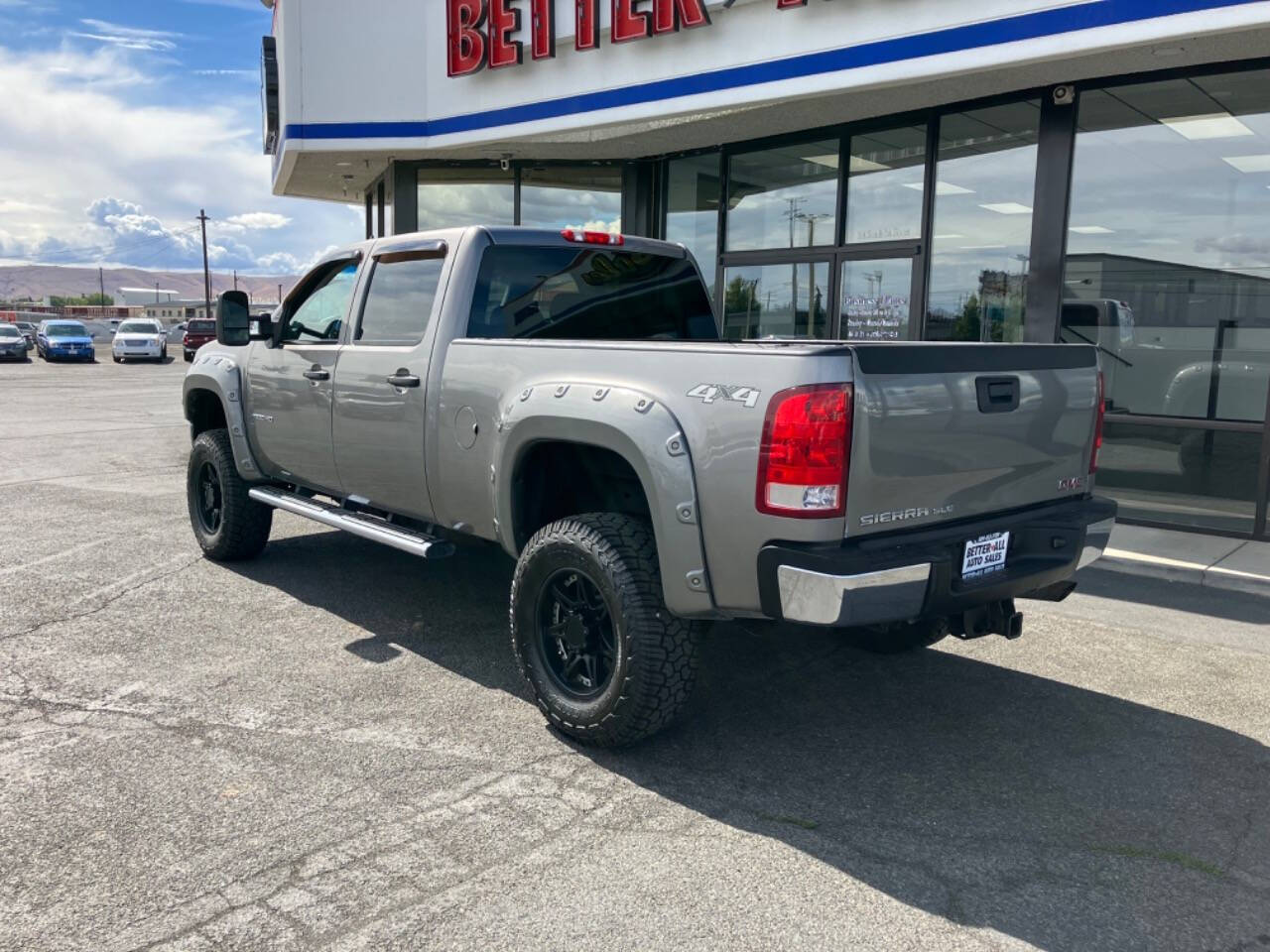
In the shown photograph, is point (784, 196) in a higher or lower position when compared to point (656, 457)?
higher

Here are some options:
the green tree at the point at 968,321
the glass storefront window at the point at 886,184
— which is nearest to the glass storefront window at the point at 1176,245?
the green tree at the point at 968,321

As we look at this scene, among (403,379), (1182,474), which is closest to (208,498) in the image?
(403,379)

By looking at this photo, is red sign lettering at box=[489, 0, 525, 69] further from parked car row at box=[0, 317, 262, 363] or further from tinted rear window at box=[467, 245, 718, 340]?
parked car row at box=[0, 317, 262, 363]

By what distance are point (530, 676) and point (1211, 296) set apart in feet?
22.4

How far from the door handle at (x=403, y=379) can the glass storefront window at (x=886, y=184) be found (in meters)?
6.41

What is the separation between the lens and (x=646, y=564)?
142 inches

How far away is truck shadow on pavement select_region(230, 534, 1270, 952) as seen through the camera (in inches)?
113

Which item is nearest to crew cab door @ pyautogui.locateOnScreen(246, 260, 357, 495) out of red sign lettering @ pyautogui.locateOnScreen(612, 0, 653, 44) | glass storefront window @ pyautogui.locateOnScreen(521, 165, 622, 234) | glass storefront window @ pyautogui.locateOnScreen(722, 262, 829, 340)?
red sign lettering @ pyautogui.locateOnScreen(612, 0, 653, 44)

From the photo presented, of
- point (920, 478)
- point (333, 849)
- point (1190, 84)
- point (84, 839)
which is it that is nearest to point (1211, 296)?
point (1190, 84)

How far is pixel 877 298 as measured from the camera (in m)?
10.0

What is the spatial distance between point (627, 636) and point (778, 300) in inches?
312

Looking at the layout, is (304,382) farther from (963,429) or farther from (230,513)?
(963,429)

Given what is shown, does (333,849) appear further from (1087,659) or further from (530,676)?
(1087,659)

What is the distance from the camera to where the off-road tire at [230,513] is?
6.27m
